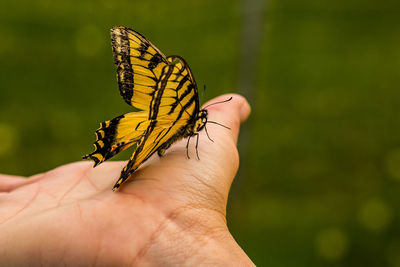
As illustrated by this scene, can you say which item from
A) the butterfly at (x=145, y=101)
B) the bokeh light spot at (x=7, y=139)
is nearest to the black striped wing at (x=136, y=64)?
the butterfly at (x=145, y=101)

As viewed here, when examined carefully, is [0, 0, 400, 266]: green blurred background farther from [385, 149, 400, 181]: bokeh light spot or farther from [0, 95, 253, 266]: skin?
[0, 95, 253, 266]: skin

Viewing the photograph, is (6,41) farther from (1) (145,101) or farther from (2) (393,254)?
(2) (393,254)

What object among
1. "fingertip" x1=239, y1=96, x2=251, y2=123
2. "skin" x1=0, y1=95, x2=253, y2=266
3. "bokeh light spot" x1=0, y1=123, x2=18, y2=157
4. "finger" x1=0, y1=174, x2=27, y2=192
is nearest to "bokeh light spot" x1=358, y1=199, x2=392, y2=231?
"fingertip" x1=239, y1=96, x2=251, y2=123

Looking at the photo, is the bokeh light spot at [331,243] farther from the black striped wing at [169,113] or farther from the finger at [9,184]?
the finger at [9,184]

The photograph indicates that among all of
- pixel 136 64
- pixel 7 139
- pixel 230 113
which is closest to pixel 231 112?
pixel 230 113

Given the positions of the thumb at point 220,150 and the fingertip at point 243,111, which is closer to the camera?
the thumb at point 220,150

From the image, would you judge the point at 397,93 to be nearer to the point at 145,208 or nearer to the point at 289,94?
the point at 289,94

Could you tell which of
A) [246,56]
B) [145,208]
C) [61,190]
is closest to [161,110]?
[145,208]
